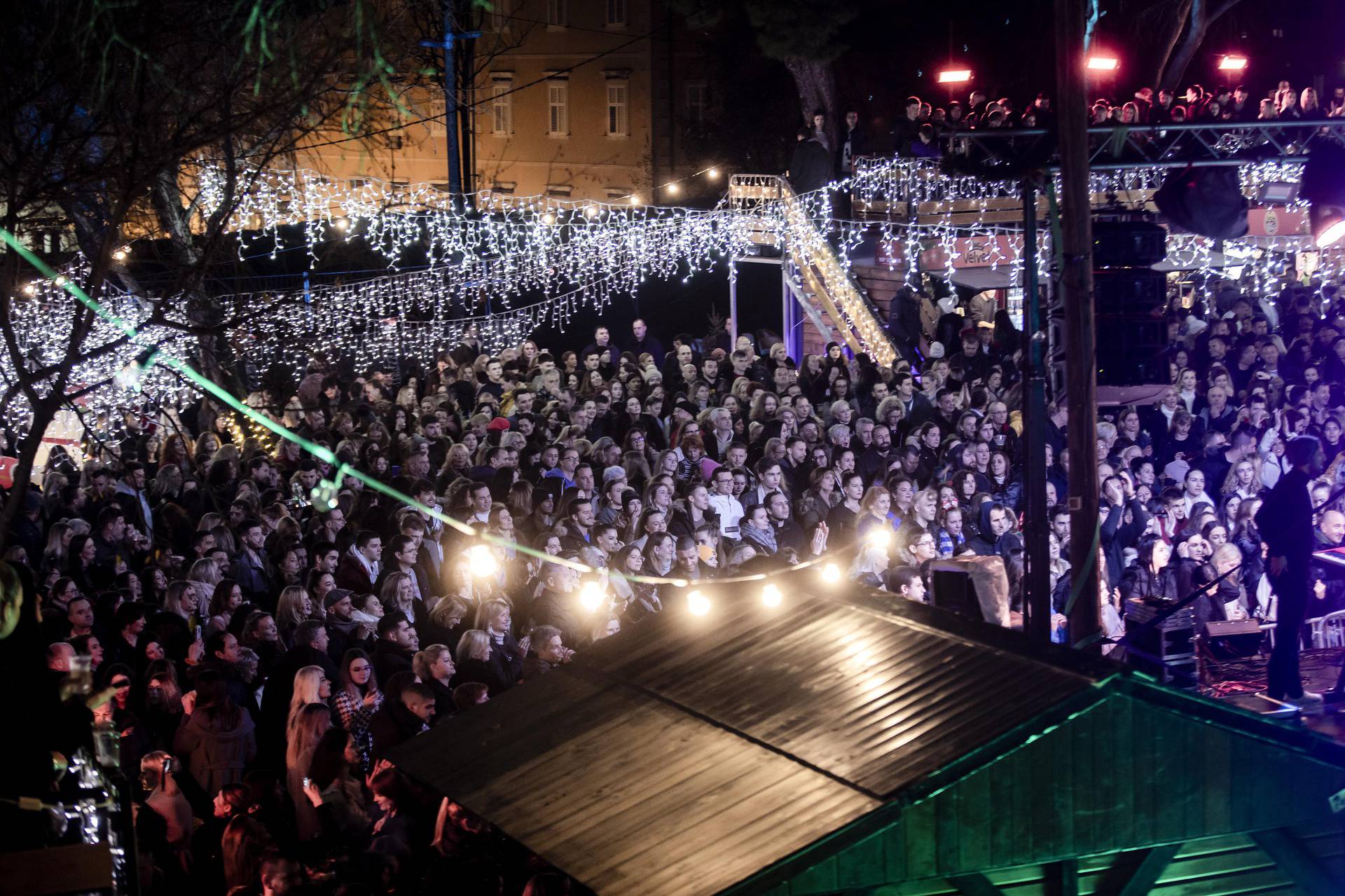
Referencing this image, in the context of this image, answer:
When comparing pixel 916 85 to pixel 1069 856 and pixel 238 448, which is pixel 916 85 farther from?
pixel 1069 856

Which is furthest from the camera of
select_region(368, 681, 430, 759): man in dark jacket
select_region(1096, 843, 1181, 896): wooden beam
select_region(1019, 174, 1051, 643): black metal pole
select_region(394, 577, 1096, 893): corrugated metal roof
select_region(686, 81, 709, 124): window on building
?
select_region(686, 81, 709, 124): window on building

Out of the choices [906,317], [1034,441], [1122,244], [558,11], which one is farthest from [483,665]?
[558,11]

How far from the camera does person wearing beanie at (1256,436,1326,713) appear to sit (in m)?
9.61

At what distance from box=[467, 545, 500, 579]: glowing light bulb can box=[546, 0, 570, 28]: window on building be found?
32.8 meters

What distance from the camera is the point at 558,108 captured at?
4244 cm

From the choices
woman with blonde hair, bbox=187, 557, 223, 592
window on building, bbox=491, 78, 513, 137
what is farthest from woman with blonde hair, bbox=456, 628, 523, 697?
window on building, bbox=491, 78, 513, 137

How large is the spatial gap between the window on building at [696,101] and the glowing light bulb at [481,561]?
28.8 metres

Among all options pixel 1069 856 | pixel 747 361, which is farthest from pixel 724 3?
pixel 1069 856

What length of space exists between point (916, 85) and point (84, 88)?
25.9 m

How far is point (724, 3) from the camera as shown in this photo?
3228 cm

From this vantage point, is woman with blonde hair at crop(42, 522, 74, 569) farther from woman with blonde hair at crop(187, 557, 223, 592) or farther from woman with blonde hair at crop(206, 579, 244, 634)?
woman with blonde hair at crop(206, 579, 244, 634)

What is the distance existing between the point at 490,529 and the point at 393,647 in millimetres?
2321

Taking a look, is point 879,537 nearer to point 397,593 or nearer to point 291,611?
point 397,593

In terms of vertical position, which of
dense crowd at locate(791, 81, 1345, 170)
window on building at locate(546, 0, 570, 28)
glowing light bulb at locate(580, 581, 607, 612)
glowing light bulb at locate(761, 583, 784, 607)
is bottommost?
glowing light bulb at locate(580, 581, 607, 612)
